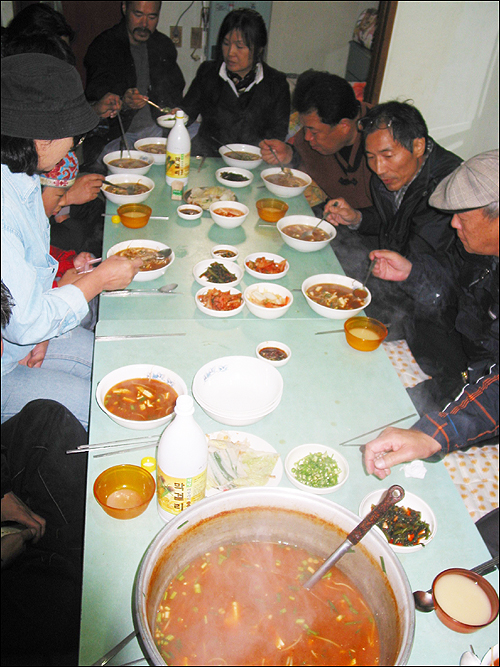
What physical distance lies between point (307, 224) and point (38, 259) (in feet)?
5.27

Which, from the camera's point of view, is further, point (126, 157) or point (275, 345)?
point (126, 157)

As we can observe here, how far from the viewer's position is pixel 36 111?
→ 1.66 m

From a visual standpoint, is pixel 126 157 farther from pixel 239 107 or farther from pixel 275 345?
pixel 275 345

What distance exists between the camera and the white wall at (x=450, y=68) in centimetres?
525

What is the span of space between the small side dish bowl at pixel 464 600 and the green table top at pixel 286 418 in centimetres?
7

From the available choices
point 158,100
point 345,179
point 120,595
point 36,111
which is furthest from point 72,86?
point 158,100

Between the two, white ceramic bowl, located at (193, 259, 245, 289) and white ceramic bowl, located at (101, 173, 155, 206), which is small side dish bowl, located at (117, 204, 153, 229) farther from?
white ceramic bowl, located at (193, 259, 245, 289)

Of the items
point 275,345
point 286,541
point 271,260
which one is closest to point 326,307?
point 275,345

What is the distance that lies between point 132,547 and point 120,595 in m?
0.13

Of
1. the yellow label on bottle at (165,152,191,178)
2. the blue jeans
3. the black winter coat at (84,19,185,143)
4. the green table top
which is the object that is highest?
the black winter coat at (84,19,185,143)

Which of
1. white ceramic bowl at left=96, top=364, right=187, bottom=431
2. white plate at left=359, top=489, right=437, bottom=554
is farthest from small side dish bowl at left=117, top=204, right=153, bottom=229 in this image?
white plate at left=359, top=489, right=437, bottom=554

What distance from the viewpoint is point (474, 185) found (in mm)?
2002

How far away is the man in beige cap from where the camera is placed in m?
1.63

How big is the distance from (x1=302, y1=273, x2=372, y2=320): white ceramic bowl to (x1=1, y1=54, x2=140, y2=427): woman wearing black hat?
835 millimetres
